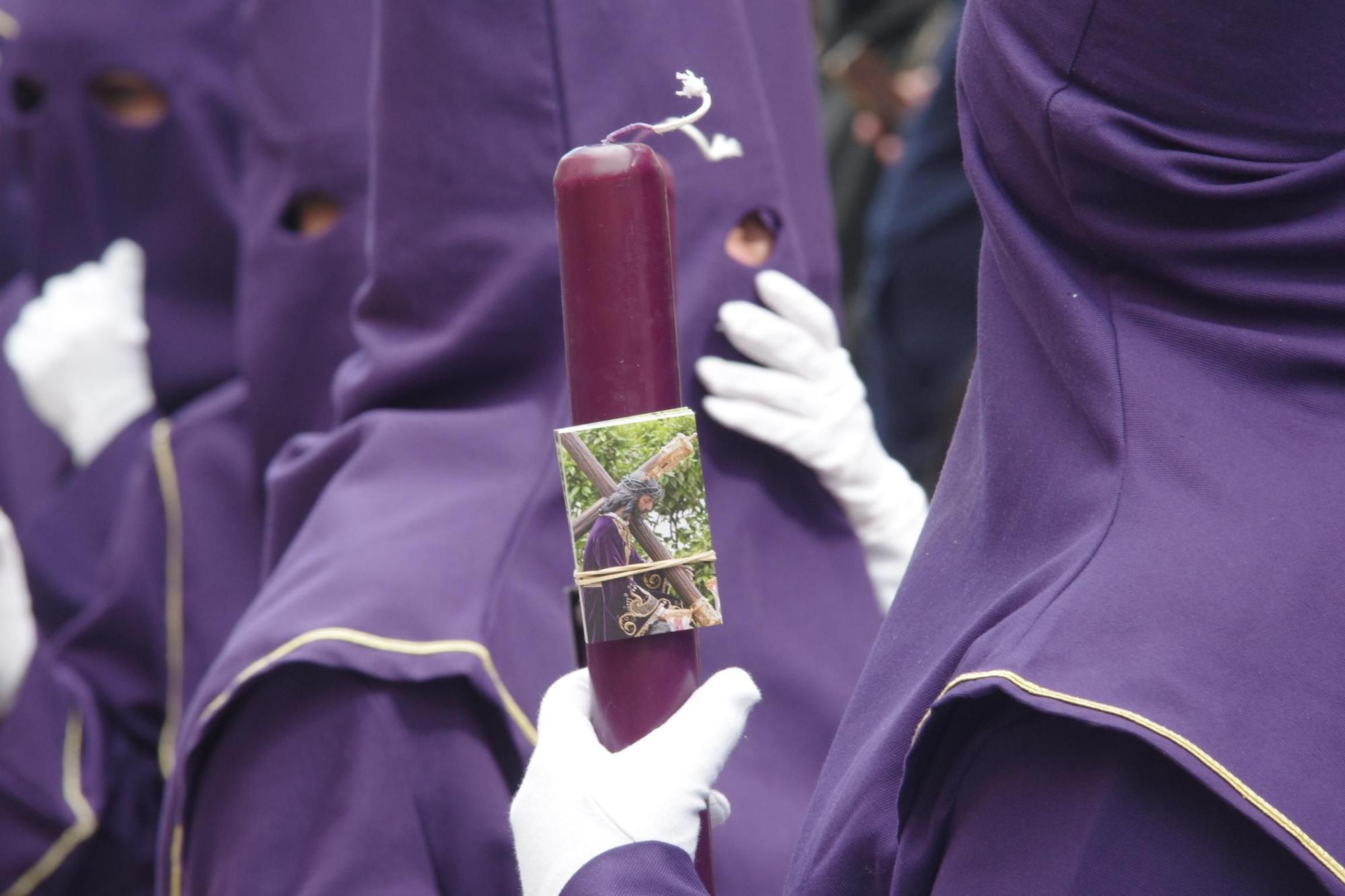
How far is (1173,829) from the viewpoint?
0.92m

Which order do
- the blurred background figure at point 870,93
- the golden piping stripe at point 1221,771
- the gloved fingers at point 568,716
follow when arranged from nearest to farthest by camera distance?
the golden piping stripe at point 1221,771 → the gloved fingers at point 568,716 → the blurred background figure at point 870,93

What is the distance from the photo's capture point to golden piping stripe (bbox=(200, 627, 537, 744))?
1.52 metres

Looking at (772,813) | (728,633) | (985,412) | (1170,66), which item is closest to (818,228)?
(728,633)

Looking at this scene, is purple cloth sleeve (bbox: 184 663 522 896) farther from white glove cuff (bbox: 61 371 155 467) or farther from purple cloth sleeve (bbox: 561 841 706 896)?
white glove cuff (bbox: 61 371 155 467)

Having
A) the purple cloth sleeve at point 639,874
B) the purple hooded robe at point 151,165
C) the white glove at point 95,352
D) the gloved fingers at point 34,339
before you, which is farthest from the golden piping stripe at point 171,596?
the purple cloth sleeve at point 639,874

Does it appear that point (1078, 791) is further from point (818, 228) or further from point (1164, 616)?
point (818, 228)

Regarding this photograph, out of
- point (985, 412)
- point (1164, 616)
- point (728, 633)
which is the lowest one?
point (728, 633)

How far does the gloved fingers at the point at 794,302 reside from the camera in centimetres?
180

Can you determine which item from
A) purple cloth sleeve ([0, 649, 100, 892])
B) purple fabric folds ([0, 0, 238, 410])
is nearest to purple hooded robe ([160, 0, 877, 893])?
purple cloth sleeve ([0, 649, 100, 892])

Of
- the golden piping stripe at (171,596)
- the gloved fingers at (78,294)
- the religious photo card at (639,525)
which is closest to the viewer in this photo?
the religious photo card at (639,525)

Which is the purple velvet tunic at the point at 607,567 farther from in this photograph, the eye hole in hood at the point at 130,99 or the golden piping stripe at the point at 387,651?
the eye hole in hood at the point at 130,99

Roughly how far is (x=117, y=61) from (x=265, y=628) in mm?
1824

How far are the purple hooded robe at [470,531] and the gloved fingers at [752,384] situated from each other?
3 centimetres

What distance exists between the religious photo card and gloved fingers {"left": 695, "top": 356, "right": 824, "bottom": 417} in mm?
655
